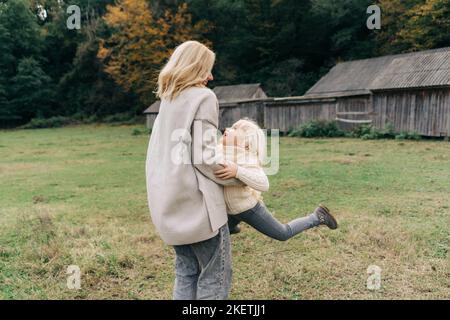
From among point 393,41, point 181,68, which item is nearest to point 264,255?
point 181,68

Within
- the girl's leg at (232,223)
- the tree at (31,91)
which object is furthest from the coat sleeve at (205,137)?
the tree at (31,91)

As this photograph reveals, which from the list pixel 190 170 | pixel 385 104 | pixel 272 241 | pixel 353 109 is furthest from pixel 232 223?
pixel 353 109

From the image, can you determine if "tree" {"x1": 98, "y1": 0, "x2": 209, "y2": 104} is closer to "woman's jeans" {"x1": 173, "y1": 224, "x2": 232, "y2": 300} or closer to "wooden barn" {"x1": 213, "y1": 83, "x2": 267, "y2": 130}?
"wooden barn" {"x1": 213, "y1": 83, "x2": 267, "y2": 130}

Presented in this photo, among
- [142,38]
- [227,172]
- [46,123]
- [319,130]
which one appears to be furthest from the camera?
[46,123]

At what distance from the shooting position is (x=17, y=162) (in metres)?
14.5

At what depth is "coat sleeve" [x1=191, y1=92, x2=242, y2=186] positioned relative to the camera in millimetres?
2762

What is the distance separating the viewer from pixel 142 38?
127 feet

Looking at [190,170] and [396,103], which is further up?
[190,170]

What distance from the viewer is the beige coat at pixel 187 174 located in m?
2.76

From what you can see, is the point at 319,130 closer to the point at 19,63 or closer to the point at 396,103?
the point at 396,103

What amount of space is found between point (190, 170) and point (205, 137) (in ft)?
0.76

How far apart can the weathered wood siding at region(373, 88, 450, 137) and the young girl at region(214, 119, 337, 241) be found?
16150 mm

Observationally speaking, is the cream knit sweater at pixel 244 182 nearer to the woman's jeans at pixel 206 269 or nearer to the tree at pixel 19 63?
the woman's jeans at pixel 206 269

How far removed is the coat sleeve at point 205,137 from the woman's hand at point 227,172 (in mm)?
57
